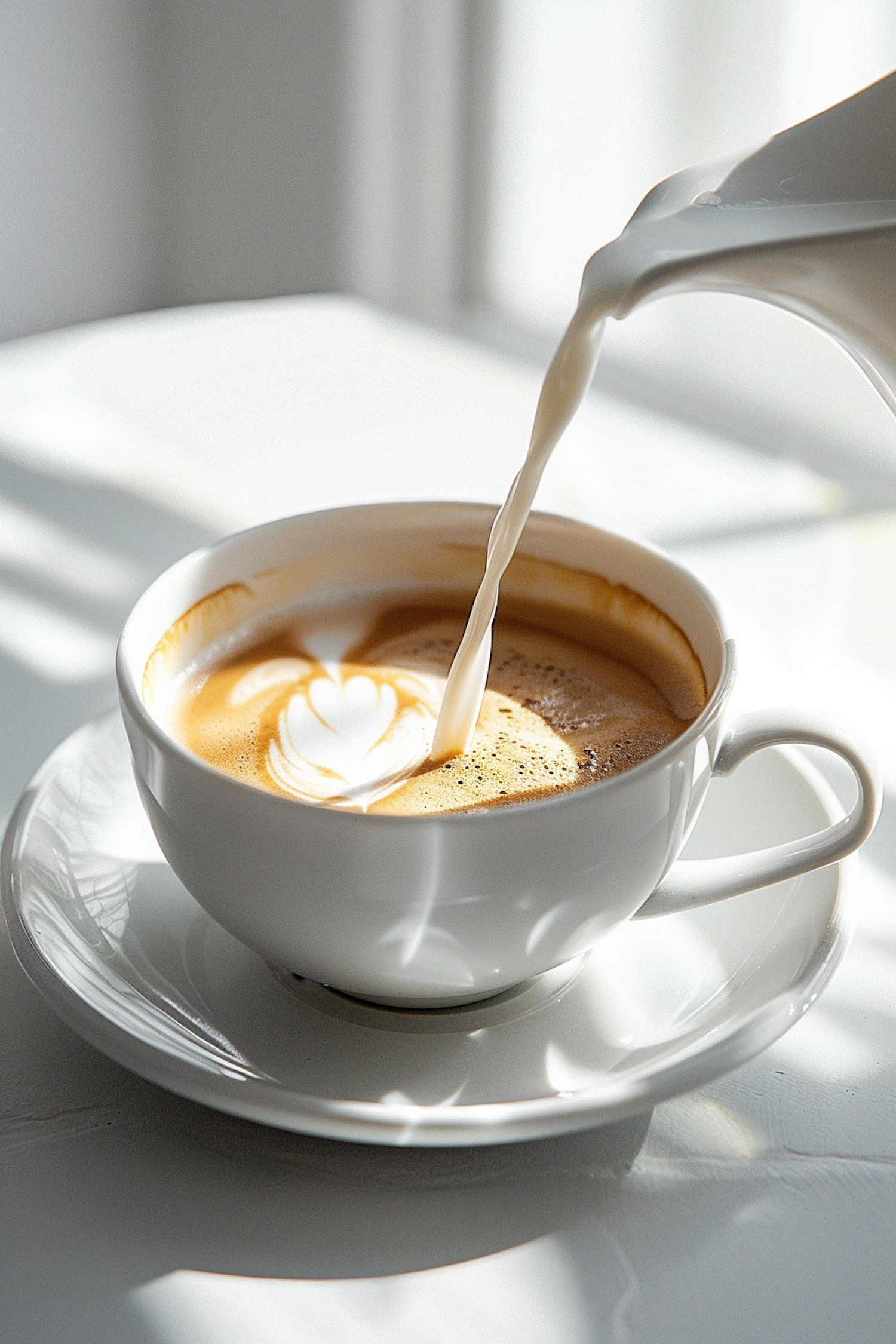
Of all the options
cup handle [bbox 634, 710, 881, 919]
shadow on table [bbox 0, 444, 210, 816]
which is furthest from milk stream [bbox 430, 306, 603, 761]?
shadow on table [bbox 0, 444, 210, 816]

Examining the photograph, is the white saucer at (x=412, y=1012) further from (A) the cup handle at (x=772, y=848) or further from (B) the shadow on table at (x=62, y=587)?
(B) the shadow on table at (x=62, y=587)

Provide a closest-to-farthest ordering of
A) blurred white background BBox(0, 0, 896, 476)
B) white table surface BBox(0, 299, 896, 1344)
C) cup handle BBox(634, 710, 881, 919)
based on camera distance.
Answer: white table surface BBox(0, 299, 896, 1344)
cup handle BBox(634, 710, 881, 919)
blurred white background BBox(0, 0, 896, 476)

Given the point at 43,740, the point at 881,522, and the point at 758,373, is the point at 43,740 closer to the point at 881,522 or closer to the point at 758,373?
the point at 881,522

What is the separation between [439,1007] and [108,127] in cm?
203

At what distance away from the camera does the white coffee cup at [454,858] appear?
586 mm

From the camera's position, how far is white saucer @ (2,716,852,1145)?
0.58m

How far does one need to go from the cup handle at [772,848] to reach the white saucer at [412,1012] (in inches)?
1.3

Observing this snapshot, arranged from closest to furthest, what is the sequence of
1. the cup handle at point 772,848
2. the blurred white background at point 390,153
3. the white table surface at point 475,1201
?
the white table surface at point 475,1201 < the cup handle at point 772,848 < the blurred white background at point 390,153

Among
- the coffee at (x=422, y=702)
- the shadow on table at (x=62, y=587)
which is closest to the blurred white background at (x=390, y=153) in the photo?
the shadow on table at (x=62, y=587)

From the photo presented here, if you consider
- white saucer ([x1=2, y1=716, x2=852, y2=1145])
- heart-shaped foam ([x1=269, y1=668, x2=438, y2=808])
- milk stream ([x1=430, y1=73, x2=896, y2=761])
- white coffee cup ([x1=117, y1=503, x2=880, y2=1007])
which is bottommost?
white saucer ([x1=2, y1=716, x2=852, y2=1145])

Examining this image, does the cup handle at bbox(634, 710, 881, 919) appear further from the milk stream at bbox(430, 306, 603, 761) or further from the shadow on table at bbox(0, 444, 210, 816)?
the shadow on table at bbox(0, 444, 210, 816)

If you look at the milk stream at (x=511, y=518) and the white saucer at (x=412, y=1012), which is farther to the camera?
the milk stream at (x=511, y=518)

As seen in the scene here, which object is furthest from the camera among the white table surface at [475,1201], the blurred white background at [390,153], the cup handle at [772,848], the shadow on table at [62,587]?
the blurred white background at [390,153]

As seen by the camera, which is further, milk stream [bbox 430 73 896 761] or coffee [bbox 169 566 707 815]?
coffee [bbox 169 566 707 815]
